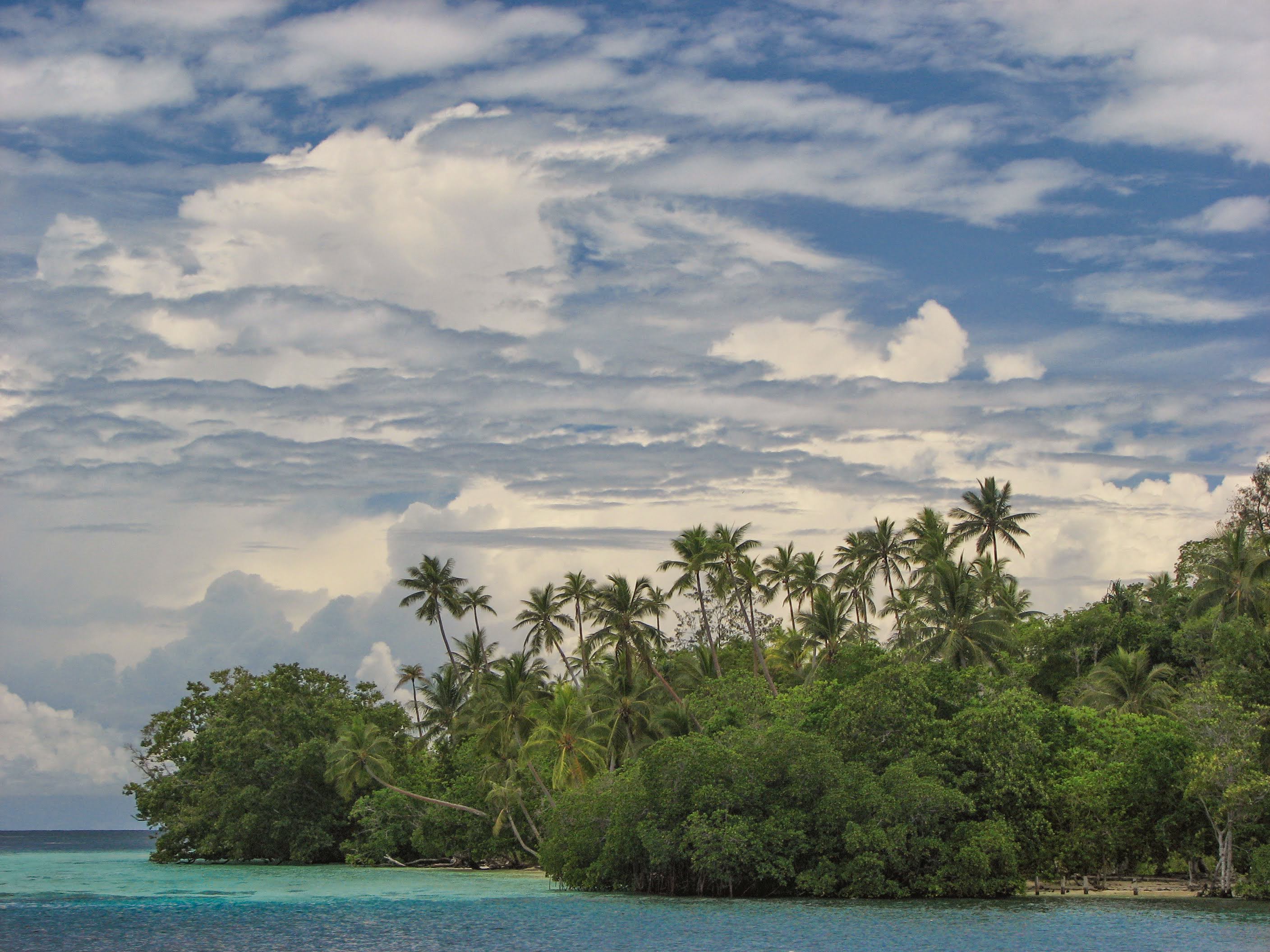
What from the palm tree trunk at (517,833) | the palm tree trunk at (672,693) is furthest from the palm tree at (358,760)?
the palm tree trunk at (672,693)

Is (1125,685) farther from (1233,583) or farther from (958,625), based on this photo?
(958,625)

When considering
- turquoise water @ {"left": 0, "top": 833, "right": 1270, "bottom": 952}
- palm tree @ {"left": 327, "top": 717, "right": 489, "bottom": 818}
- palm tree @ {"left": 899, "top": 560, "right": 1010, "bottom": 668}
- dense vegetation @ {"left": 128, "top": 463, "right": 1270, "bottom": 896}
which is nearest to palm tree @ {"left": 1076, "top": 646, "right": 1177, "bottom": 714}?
dense vegetation @ {"left": 128, "top": 463, "right": 1270, "bottom": 896}

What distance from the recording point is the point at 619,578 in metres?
51.8

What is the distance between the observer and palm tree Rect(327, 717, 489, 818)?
59406mm

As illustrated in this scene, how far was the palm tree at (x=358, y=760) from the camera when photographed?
59.4 m

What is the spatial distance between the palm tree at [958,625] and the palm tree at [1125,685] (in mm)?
8314

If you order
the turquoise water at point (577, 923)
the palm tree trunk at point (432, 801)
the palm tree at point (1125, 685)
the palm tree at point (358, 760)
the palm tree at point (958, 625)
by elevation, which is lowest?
the turquoise water at point (577, 923)

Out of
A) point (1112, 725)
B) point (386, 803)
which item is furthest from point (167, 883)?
point (1112, 725)

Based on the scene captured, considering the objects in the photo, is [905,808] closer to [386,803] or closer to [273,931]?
[273,931]

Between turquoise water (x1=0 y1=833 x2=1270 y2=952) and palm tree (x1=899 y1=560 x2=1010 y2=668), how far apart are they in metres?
13.3

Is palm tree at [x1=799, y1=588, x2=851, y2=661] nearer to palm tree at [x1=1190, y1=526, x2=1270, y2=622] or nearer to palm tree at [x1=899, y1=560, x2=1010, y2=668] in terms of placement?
palm tree at [x1=899, y1=560, x2=1010, y2=668]

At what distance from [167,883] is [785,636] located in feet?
106

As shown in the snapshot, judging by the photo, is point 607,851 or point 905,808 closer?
point 905,808

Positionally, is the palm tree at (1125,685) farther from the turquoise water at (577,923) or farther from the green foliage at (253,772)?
the green foliage at (253,772)
